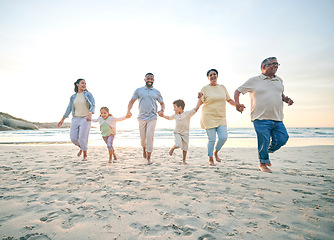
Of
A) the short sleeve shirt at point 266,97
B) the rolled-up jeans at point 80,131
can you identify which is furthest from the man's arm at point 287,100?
the rolled-up jeans at point 80,131

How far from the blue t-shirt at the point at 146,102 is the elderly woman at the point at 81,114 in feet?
5.18

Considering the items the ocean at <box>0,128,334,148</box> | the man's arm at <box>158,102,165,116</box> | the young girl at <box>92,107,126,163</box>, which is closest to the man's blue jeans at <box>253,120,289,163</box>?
the man's arm at <box>158,102,165,116</box>

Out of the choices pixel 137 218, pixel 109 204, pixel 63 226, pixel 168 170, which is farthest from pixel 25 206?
pixel 168 170

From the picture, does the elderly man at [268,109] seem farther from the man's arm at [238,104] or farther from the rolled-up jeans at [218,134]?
the rolled-up jeans at [218,134]

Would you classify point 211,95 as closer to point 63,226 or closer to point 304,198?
point 304,198

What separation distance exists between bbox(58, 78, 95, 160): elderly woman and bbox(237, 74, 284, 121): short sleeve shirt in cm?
458

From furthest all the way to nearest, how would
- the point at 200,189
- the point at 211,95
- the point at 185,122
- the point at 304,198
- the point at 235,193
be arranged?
1. the point at 185,122
2. the point at 211,95
3. the point at 200,189
4. the point at 235,193
5. the point at 304,198

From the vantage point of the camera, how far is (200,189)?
2.87m

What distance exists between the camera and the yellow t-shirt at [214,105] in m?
4.76

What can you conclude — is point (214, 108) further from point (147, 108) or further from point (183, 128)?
point (147, 108)

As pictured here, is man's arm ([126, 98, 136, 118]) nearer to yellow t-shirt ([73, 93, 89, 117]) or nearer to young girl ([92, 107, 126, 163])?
young girl ([92, 107, 126, 163])

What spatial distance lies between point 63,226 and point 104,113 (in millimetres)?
3961

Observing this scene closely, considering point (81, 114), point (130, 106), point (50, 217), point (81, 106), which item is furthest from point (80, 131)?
point (50, 217)

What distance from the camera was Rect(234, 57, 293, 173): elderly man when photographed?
391 cm
